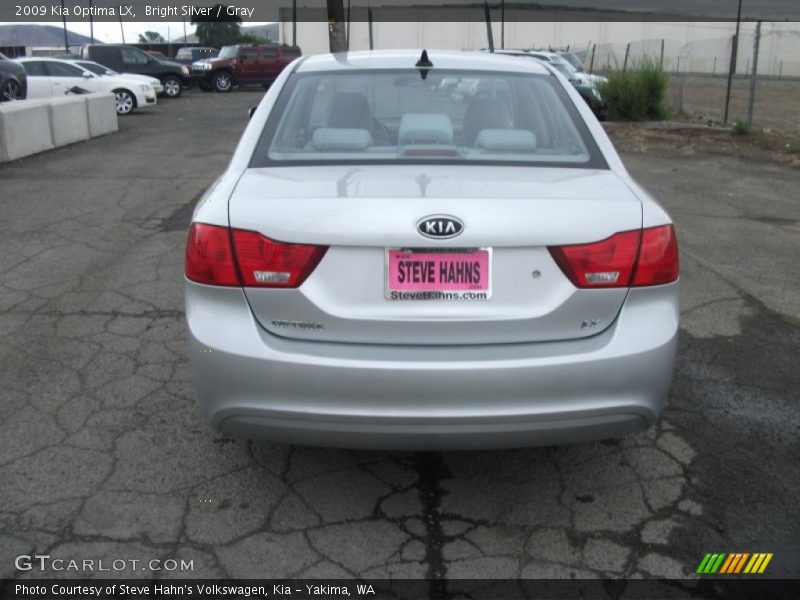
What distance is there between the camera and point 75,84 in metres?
20.4

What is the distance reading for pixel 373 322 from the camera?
109 inches

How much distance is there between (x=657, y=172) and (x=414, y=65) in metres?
8.52

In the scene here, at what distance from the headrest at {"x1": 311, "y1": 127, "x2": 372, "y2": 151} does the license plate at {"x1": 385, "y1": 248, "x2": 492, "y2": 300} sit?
2.92 feet

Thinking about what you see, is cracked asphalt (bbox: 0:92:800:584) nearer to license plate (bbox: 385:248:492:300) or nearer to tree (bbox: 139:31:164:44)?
license plate (bbox: 385:248:492:300)

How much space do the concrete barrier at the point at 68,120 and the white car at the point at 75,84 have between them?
674 centimetres

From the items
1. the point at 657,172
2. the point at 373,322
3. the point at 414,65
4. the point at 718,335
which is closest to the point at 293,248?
the point at 373,322

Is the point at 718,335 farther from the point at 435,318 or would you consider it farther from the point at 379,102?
the point at 435,318

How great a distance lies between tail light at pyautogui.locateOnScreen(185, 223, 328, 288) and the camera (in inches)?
109

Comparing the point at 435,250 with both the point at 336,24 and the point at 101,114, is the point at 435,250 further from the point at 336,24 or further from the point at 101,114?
the point at 336,24

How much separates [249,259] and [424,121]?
3.85ft

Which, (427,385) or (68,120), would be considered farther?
(68,120)

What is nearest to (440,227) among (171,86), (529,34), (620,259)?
(620,259)

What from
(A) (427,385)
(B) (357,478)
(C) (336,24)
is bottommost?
(B) (357,478)

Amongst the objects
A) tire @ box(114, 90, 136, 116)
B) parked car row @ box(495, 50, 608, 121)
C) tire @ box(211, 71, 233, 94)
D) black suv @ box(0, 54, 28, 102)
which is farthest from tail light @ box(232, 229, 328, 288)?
tire @ box(211, 71, 233, 94)
